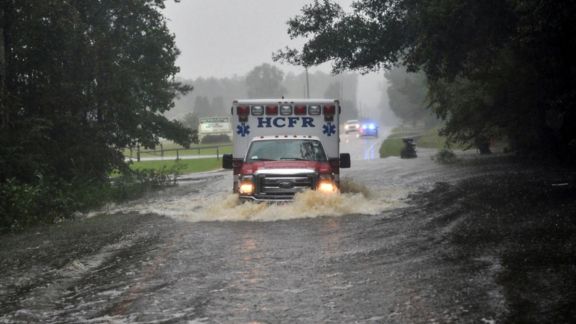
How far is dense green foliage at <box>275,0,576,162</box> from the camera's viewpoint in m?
18.0

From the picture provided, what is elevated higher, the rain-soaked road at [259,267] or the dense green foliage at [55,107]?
the dense green foliage at [55,107]

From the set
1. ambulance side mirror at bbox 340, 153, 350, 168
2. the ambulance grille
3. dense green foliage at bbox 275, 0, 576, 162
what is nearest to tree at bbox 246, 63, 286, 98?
dense green foliage at bbox 275, 0, 576, 162

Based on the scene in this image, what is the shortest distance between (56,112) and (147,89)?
756 centimetres

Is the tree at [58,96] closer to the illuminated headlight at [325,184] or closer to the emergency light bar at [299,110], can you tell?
the emergency light bar at [299,110]

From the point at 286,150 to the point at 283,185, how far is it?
1418 mm

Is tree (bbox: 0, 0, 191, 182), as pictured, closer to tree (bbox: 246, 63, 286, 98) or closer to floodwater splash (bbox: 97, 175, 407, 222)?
floodwater splash (bbox: 97, 175, 407, 222)

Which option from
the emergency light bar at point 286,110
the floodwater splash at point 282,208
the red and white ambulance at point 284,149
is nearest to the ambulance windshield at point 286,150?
the red and white ambulance at point 284,149

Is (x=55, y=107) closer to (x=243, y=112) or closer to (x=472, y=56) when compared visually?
(x=243, y=112)

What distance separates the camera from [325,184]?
14594mm

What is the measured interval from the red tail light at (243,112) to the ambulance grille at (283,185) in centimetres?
246

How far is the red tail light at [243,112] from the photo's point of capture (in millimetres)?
16406

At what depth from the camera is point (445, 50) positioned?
1931 cm

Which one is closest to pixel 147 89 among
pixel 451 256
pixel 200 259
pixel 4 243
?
pixel 4 243

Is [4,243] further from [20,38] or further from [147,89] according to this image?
[147,89]
